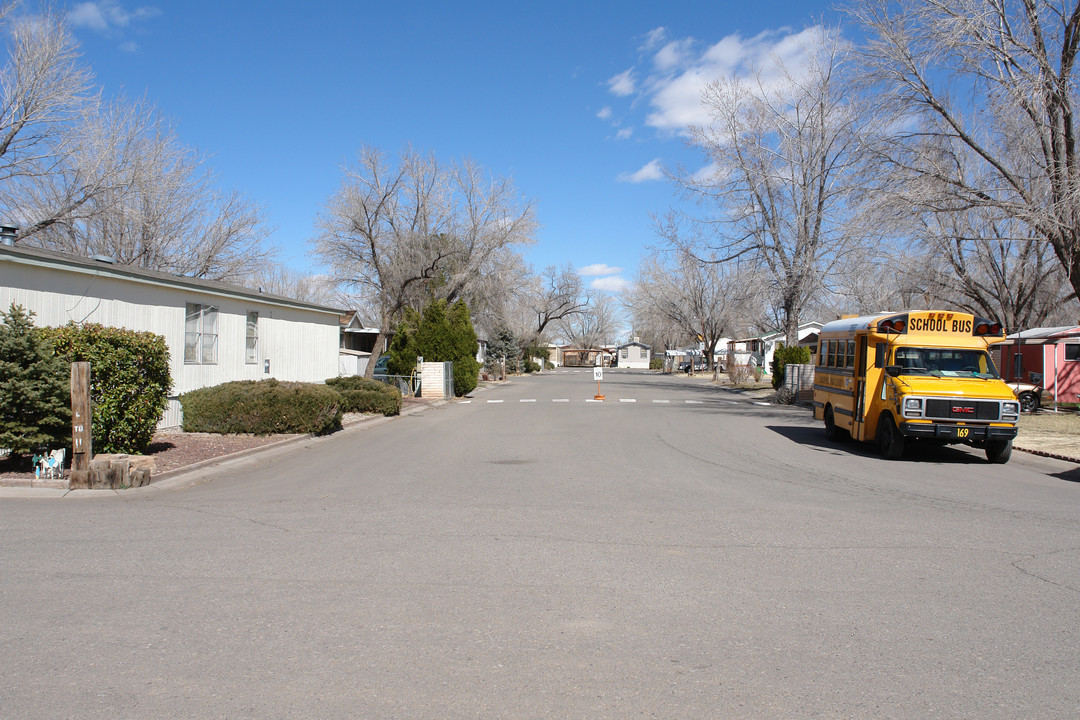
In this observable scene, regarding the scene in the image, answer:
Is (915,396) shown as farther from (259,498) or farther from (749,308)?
(749,308)

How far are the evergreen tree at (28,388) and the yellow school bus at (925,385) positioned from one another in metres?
13.3

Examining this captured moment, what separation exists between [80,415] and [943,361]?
14.2 metres

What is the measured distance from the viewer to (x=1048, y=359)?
92.8ft

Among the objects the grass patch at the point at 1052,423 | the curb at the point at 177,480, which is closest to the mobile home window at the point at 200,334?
the curb at the point at 177,480

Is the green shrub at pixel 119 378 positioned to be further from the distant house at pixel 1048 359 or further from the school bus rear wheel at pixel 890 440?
the distant house at pixel 1048 359

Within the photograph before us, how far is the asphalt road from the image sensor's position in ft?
13.1

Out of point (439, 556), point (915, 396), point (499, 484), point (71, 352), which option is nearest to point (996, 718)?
point (439, 556)

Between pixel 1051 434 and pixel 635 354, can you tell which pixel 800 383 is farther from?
pixel 635 354

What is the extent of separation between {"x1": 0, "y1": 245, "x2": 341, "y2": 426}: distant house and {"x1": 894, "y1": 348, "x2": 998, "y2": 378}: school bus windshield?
1438 centimetres

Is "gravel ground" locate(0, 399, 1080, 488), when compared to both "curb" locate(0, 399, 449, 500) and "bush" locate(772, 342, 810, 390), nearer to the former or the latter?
"curb" locate(0, 399, 449, 500)

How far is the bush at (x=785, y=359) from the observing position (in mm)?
30812

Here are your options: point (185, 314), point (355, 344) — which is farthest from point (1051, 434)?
point (355, 344)

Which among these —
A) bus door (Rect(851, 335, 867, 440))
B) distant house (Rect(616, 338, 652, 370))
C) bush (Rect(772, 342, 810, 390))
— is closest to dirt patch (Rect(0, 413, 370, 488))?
bus door (Rect(851, 335, 867, 440))

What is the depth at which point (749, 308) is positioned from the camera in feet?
136
